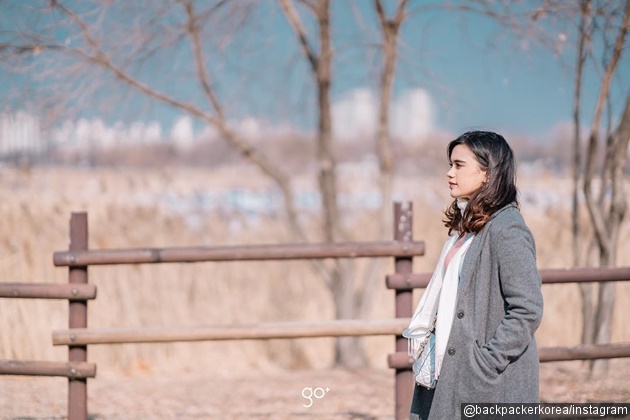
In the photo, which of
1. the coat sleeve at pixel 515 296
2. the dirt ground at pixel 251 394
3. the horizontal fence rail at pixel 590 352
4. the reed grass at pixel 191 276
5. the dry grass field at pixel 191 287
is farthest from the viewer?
the reed grass at pixel 191 276

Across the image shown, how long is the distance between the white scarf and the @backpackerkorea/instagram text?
292 centimetres

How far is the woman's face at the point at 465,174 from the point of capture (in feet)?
8.09

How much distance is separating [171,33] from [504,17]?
2633mm

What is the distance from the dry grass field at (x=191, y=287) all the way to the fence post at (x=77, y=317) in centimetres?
79

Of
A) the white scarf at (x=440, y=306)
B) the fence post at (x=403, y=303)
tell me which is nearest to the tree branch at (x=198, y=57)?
the fence post at (x=403, y=303)

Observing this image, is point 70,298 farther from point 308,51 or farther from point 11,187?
point 11,187

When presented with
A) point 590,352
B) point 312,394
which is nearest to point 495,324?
point 590,352

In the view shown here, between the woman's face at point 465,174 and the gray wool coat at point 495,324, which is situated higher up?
the woman's face at point 465,174

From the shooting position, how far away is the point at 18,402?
5148 mm

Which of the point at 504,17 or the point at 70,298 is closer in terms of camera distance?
the point at 70,298

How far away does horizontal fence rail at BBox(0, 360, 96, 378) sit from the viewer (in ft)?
13.7

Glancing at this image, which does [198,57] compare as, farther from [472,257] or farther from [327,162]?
[472,257]

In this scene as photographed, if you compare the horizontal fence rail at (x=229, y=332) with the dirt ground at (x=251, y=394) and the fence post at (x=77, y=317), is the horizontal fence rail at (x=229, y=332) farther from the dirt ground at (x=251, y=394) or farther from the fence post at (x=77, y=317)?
the dirt ground at (x=251, y=394)

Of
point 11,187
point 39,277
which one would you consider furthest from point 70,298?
point 11,187
